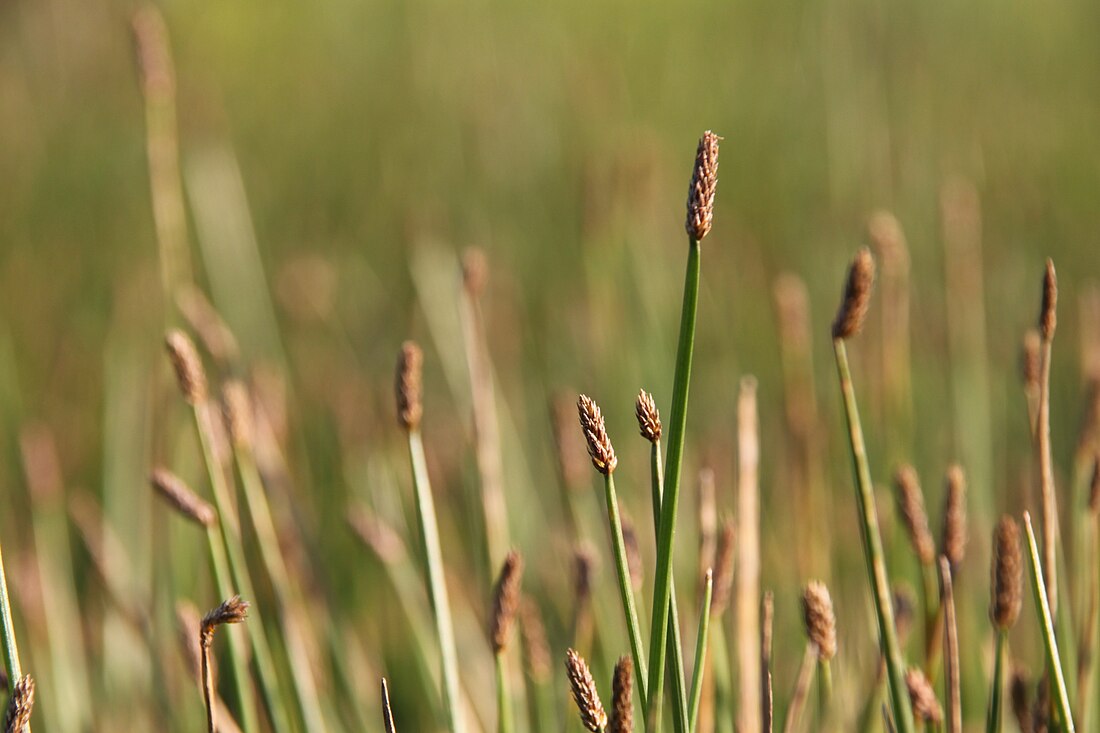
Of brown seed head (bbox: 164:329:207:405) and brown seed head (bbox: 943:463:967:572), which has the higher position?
brown seed head (bbox: 164:329:207:405)

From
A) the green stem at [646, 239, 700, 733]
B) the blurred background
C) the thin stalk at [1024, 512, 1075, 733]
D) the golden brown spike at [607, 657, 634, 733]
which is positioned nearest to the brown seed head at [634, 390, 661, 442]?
the green stem at [646, 239, 700, 733]

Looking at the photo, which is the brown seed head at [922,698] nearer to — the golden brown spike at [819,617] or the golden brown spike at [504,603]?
the golden brown spike at [819,617]

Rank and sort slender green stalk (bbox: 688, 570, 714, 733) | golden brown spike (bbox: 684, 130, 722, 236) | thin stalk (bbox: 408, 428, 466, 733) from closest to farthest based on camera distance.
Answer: golden brown spike (bbox: 684, 130, 722, 236) → slender green stalk (bbox: 688, 570, 714, 733) → thin stalk (bbox: 408, 428, 466, 733)

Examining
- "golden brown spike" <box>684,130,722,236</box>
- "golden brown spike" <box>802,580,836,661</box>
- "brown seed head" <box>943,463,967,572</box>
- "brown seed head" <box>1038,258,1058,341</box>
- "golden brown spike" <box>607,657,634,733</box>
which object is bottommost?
"golden brown spike" <box>607,657,634,733</box>

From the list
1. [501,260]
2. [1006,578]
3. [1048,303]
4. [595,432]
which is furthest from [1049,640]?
[501,260]

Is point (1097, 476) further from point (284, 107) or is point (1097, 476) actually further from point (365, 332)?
point (284, 107)

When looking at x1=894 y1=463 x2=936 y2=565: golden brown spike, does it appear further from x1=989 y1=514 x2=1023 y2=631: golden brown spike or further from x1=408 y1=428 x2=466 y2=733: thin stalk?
x1=408 y1=428 x2=466 y2=733: thin stalk

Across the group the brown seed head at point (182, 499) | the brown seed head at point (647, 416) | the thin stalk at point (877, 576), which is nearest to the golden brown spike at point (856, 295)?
the thin stalk at point (877, 576)
